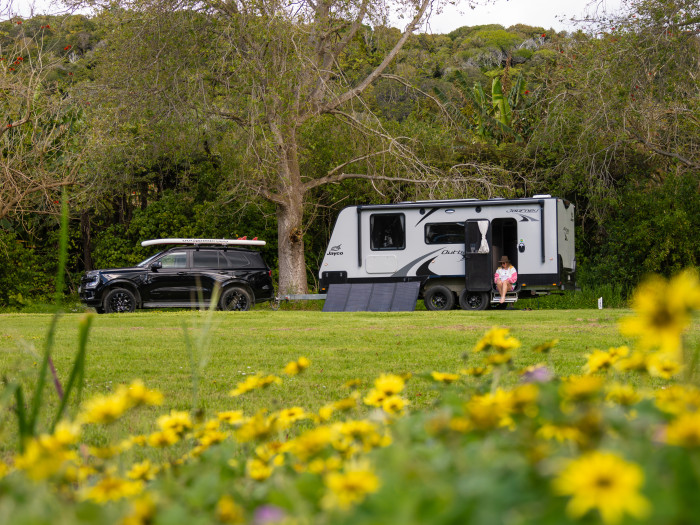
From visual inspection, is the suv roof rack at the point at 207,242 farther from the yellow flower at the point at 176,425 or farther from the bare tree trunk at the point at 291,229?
the yellow flower at the point at 176,425

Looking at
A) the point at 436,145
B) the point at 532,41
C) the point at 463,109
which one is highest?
the point at 532,41

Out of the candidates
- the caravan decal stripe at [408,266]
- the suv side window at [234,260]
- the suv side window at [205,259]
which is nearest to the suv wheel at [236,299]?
the suv side window at [234,260]

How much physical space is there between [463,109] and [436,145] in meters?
5.33

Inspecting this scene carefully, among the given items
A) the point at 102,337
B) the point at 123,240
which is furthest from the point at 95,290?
the point at 102,337

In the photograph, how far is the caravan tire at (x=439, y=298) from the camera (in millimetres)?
16844

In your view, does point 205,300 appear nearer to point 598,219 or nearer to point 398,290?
point 398,290

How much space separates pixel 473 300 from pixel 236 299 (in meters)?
4.92

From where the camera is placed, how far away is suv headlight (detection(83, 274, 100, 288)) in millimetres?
16797

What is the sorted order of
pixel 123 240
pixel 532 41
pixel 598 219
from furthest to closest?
1. pixel 532 41
2. pixel 123 240
3. pixel 598 219

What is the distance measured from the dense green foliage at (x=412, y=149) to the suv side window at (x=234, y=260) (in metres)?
1.39

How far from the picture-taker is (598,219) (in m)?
18.6

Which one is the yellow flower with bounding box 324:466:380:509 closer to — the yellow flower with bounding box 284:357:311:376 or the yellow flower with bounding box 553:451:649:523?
the yellow flower with bounding box 553:451:649:523

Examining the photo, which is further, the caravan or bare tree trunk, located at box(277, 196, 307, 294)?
bare tree trunk, located at box(277, 196, 307, 294)

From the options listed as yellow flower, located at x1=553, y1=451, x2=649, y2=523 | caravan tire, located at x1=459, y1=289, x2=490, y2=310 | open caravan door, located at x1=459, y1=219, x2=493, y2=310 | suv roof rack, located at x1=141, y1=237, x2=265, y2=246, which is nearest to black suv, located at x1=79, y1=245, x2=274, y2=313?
suv roof rack, located at x1=141, y1=237, x2=265, y2=246
